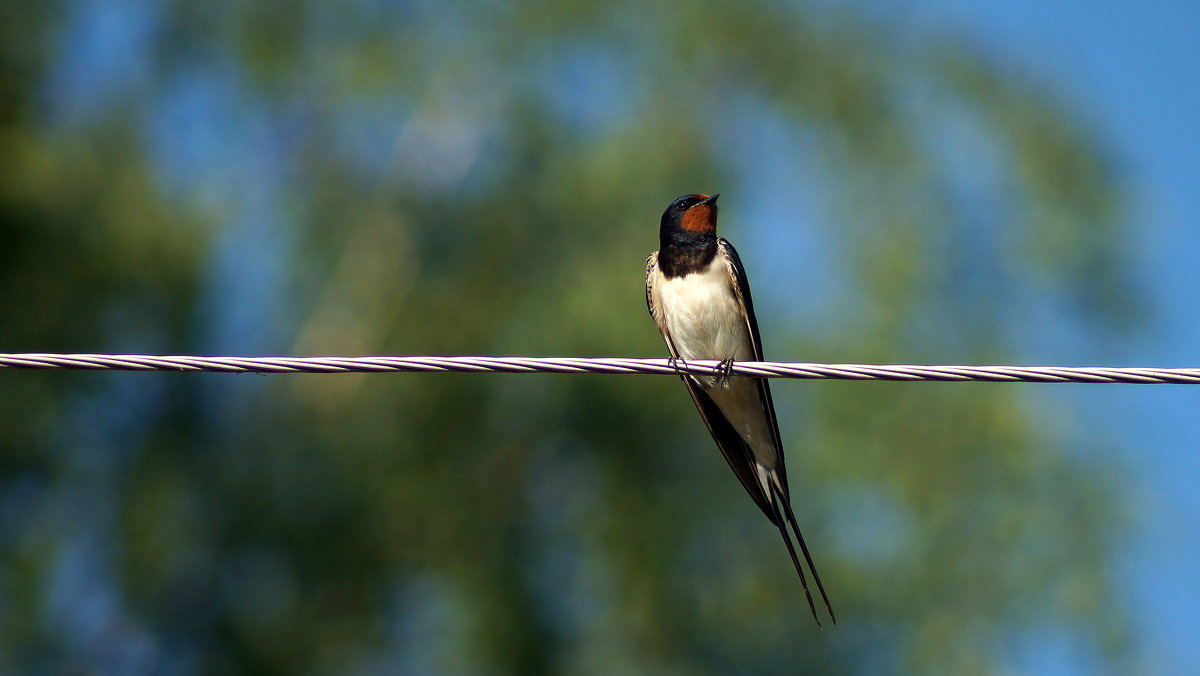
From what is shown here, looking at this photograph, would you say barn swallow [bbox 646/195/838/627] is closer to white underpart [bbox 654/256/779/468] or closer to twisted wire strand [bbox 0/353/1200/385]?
white underpart [bbox 654/256/779/468]

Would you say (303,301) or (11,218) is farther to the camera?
(303,301)

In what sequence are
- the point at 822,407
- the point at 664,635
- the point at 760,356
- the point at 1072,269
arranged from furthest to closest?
the point at 1072,269, the point at 822,407, the point at 664,635, the point at 760,356

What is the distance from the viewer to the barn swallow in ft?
17.3

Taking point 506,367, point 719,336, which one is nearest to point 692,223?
point 719,336

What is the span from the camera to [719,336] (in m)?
5.29

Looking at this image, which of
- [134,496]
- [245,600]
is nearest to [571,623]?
[245,600]

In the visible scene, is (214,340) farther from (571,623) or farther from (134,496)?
(571,623)

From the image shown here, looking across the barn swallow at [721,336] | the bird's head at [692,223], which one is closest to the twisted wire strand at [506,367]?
the barn swallow at [721,336]

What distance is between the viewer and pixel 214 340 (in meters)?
10.1

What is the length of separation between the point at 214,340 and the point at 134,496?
4.61 feet

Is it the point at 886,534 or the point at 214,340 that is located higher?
the point at 214,340

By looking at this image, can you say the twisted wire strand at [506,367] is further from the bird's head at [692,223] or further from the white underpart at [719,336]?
the bird's head at [692,223]

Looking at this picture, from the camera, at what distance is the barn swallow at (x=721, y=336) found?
5273mm

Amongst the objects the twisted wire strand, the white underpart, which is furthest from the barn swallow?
the twisted wire strand
